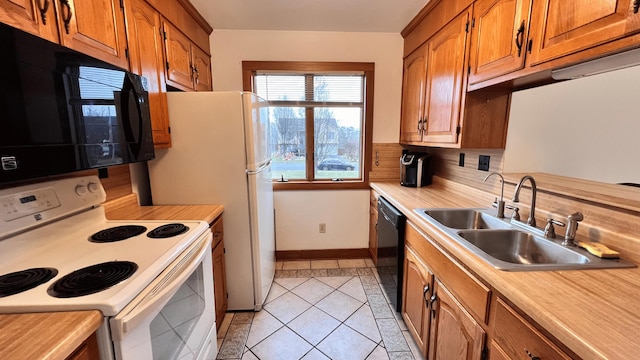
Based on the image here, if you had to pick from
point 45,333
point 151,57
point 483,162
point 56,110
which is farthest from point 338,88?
point 45,333

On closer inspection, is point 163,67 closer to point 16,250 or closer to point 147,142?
point 147,142

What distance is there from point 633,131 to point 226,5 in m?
2.61

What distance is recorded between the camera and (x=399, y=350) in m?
1.70

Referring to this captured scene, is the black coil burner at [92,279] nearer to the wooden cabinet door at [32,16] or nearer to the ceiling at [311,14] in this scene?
the wooden cabinet door at [32,16]

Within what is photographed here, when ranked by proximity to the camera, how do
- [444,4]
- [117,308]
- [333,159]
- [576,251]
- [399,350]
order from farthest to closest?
[333,159] → [444,4] → [399,350] → [576,251] → [117,308]

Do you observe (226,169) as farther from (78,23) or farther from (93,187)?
(78,23)

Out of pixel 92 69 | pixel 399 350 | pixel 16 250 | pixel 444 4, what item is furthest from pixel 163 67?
pixel 399 350

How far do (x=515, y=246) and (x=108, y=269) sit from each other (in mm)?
1822

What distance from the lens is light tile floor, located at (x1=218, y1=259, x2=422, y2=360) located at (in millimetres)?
1710

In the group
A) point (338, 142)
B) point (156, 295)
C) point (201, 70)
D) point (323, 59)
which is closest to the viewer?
point (156, 295)

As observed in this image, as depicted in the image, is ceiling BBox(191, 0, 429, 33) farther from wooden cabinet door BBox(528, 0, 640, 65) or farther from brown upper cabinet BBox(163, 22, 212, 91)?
wooden cabinet door BBox(528, 0, 640, 65)

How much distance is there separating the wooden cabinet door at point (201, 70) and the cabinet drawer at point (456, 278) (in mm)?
2131

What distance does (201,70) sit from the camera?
2396 millimetres

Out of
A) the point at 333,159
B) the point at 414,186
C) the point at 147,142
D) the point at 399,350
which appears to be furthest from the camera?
the point at 333,159
